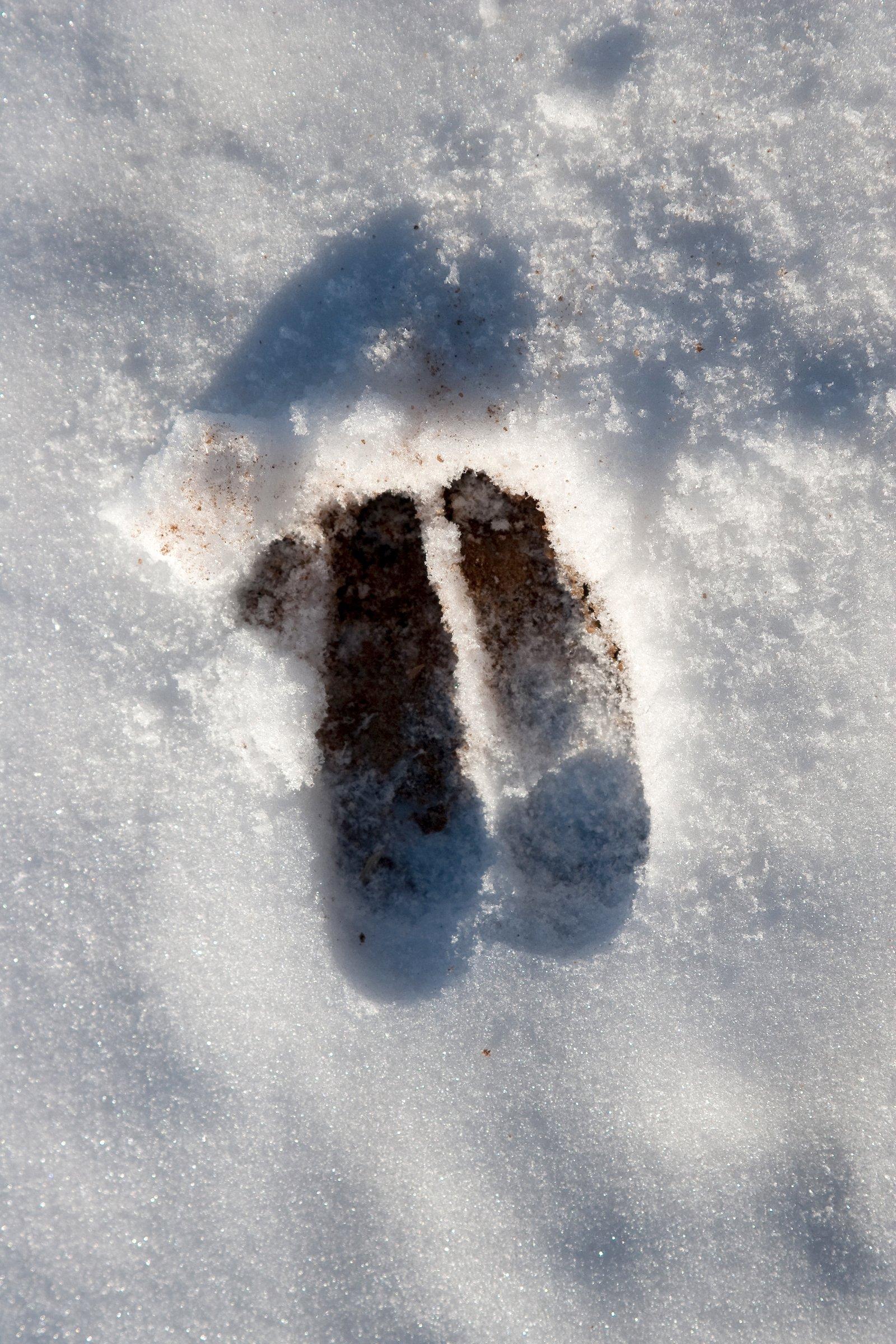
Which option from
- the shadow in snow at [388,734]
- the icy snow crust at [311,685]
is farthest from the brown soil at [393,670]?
the icy snow crust at [311,685]

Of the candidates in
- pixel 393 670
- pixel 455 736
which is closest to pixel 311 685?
pixel 393 670

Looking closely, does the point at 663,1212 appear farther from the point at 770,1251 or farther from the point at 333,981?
the point at 333,981

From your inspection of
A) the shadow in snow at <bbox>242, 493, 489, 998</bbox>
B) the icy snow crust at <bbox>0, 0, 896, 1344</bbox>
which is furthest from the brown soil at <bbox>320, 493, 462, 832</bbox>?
the icy snow crust at <bbox>0, 0, 896, 1344</bbox>

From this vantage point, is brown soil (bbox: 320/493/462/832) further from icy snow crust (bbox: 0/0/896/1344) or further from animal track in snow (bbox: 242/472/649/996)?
icy snow crust (bbox: 0/0/896/1344)

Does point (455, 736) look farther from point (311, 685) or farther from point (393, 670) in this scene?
point (311, 685)

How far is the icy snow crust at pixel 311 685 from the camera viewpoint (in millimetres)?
2055

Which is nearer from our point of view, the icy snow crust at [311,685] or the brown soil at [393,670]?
the icy snow crust at [311,685]

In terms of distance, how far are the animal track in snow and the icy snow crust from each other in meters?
0.05

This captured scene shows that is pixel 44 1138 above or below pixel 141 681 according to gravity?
below

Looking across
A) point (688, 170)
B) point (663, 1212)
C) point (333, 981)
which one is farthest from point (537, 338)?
point (663, 1212)

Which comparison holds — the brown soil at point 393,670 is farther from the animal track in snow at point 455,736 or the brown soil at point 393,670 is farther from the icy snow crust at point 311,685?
the icy snow crust at point 311,685

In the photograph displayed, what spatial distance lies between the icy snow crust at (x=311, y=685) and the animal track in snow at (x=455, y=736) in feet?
0.16

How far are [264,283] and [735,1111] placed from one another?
2.86 m

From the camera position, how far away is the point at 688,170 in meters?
2.10
